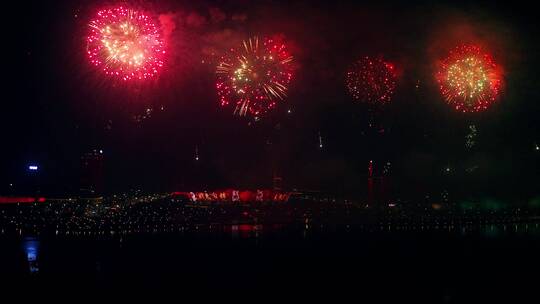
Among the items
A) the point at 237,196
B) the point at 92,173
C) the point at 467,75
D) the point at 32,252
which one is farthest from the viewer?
the point at 92,173

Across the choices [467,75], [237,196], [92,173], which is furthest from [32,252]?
[467,75]

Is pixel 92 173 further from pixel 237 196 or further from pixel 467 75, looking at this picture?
pixel 467 75

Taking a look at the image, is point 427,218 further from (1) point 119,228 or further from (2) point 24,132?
(2) point 24,132

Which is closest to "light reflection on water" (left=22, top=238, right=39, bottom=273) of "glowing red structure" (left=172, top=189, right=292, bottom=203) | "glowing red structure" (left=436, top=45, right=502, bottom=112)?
"glowing red structure" (left=172, top=189, right=292, bottom=203)

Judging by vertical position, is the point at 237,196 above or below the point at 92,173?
below

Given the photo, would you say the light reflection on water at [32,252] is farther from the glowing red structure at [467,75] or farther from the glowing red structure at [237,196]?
the glowing red structure at [467,75]

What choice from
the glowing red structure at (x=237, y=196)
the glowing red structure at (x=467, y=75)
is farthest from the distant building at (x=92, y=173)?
the glowing red structure at (x=467, y=75)

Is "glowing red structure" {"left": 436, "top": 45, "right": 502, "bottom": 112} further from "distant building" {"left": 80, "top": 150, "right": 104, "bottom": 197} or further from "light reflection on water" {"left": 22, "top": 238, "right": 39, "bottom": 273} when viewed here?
"light reflection on water" {"left": 22, "top": 238, "right": 39, "bottom": 273}
